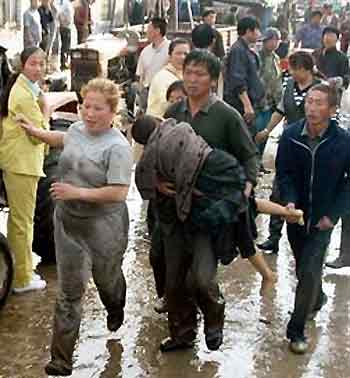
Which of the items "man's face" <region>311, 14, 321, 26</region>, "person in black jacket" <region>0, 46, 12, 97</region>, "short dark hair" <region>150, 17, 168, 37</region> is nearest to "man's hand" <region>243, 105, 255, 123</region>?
"short dark hair" <region>150, 17, 168, 37</region>

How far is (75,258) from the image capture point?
455 cm

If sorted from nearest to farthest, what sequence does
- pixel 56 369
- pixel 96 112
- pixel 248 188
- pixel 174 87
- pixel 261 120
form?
pixel 96 112, pixel 56 369, pixel 248 188, pixel 174 87, pixel 261 120

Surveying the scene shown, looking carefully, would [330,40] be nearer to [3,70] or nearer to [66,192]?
[3,70]

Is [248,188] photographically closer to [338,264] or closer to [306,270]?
[306,270]

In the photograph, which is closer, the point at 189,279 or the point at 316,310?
the point at 189,279

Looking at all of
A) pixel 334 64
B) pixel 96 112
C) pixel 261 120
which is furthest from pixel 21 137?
pixel 334 64

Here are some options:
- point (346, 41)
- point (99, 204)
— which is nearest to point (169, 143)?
point (99, 204)

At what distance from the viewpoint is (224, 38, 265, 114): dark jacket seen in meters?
8.95

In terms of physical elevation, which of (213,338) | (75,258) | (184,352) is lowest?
(184,352)

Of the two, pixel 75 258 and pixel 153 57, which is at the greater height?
pixel 153 57

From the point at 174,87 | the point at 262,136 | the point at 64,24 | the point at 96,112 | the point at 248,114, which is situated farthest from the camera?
the point at 64,24

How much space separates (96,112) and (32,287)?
2164 mm

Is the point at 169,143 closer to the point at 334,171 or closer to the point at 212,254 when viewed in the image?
the point at 212,254

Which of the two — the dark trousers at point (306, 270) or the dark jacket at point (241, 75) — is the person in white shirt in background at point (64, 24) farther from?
the dark trousers at point (306, 270)
